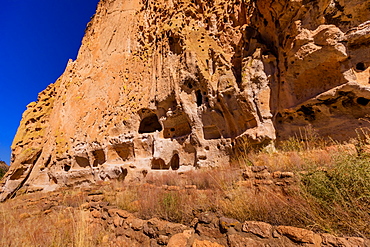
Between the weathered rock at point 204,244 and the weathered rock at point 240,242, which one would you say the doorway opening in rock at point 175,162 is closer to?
the weathered rock at point 204,244

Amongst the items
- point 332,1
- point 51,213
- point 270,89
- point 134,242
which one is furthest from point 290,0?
point 51,213

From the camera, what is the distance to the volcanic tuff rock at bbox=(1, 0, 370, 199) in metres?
5.71

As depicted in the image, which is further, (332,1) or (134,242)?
(332,1)

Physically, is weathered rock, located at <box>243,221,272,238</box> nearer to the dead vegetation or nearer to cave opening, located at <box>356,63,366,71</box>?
the dead vegetation

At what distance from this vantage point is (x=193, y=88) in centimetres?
911

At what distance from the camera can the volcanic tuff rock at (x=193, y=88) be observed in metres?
5.71

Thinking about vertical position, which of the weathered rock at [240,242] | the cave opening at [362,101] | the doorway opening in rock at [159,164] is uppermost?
the cave opening at [362,101]

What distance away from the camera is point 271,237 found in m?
1.74

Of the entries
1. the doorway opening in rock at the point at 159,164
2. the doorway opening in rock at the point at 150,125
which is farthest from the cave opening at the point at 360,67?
the doorway opening in rock at the point at 150,125

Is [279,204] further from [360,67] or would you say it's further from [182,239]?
[360,67]

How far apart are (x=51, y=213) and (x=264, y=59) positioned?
8535mm

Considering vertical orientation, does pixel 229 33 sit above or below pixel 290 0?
above

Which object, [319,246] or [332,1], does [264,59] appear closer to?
[332,1]

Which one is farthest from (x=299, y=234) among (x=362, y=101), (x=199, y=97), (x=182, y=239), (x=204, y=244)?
(x=199, y=97)
